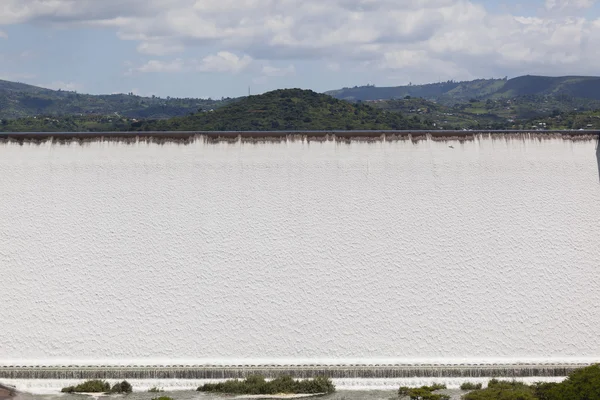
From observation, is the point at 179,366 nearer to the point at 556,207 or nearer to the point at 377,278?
the point at 377,278

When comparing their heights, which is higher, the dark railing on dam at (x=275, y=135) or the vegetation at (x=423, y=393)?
the dark railing on dam at (x=275, y=135)

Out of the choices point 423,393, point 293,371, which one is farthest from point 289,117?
point 423,393

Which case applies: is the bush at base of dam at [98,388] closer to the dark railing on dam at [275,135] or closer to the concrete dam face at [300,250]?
the concrete dam face at [300,250]

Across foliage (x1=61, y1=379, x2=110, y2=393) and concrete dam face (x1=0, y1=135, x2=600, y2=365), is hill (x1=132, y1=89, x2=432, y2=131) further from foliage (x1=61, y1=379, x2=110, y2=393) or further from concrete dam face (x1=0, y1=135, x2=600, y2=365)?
foliage (x1=61, y1=379, x2=110, y2=393)

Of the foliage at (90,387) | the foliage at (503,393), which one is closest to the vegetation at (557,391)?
the foliage at (503,393)

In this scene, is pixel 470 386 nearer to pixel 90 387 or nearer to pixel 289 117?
pixel 90 387

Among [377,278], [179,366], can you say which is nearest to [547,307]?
[377,278]
